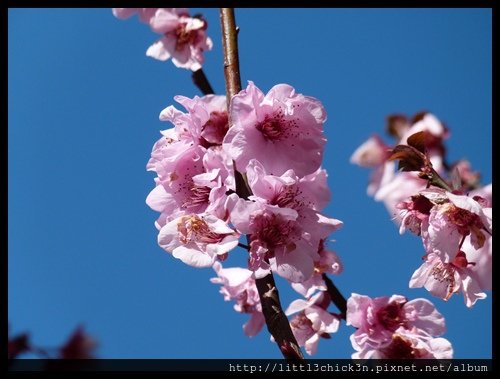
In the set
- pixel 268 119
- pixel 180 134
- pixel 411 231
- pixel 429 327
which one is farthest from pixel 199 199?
pixel 429 327

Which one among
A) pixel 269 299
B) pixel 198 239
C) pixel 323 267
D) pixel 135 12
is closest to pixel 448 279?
pixel 323 267

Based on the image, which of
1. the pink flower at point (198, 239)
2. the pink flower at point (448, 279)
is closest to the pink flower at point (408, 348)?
the pink flower at point (448, 279)

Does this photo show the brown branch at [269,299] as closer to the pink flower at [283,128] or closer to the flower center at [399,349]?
the pink flower at [283,128]

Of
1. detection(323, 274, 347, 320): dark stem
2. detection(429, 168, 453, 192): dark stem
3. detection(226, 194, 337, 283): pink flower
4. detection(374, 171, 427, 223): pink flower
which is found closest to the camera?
detection(226, 194, 337, 283): pink flower

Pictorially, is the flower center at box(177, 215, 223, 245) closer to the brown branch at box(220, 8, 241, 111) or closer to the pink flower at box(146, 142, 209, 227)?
the pink flower at box(146, 142, 209, 227)

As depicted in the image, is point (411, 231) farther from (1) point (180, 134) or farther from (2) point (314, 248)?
(1) point (180, 134)

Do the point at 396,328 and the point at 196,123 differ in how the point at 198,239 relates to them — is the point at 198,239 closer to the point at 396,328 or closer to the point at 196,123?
the point at 196,123

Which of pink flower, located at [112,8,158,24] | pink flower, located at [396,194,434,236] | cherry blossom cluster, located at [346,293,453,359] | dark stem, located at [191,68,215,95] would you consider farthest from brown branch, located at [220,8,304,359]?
pink flower, located at [112,8,158,24]
